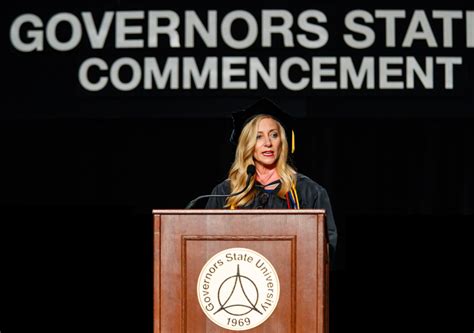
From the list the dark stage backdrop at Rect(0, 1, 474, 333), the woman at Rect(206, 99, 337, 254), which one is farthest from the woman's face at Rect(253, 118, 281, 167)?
the dark stage backdrop at Rect(0, 1, 474, 333)

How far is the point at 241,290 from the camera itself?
4078mm

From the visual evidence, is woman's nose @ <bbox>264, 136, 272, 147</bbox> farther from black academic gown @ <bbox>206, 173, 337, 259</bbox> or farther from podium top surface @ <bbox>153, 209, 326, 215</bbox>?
podium top surface @ <bbox>153, 209, 326, 215</bbox>

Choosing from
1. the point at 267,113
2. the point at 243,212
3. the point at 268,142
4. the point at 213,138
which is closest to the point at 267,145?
the point at 268,142

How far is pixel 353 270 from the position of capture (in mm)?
8062

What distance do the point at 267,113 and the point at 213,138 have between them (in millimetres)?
2907

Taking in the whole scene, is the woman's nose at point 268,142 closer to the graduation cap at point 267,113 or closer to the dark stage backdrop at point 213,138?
the graduation cap at point 267,113

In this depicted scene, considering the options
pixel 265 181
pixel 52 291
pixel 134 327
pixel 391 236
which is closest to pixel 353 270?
pixel 391 236

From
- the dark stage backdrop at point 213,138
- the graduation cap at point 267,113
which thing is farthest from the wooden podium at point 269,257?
the dark stage backdrop at point 213,138

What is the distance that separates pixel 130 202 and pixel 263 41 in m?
1.37

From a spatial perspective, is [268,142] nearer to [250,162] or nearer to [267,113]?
[250,162]

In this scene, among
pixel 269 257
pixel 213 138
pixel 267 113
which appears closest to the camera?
pixel 269 257

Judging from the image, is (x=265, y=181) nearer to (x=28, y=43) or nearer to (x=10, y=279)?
(x=28, y=43)

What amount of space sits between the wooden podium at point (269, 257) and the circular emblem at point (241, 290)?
18 millimetres

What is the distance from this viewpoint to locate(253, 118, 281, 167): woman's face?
513 cm
